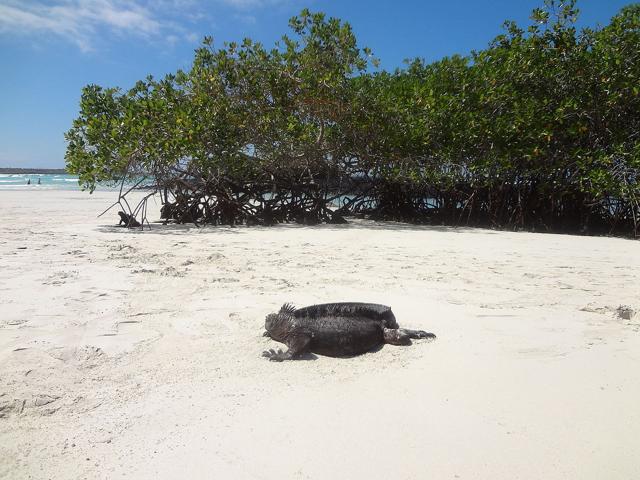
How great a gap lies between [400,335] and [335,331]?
0.45 meters

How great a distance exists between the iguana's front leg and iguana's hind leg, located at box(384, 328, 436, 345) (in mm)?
555

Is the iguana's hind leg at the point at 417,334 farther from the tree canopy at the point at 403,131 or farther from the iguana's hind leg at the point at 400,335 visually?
the tree canopy at the point at 403,131

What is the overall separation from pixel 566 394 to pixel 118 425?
2.18 metres

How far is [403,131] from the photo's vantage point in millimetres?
11703

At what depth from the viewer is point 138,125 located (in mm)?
9250

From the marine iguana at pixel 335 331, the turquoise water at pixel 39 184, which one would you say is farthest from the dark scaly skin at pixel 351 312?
the turquoise water at pixel 39 184

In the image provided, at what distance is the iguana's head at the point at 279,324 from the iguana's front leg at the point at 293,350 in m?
0.11

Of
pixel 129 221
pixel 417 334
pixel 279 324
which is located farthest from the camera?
pixel 129 221

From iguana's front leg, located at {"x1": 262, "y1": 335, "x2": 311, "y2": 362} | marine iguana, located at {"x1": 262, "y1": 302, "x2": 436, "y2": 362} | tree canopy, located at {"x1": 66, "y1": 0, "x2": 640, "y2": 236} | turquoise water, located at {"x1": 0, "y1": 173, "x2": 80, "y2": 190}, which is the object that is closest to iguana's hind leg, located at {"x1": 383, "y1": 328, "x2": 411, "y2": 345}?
marine iguana, located at {"x1": 262, "y1": 302, "x2": 436, "y2": 362}

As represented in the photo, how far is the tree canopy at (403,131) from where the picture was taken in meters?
9.52

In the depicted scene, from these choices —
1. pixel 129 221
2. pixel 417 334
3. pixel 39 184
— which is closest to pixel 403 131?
pixel 129 221

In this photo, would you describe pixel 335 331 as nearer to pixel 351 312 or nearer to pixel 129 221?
pixel 351 312

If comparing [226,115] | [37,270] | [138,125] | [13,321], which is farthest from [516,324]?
[226,115]

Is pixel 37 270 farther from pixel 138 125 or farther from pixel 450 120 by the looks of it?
pixel 450 120
